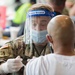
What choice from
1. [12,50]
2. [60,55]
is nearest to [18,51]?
[12,50]

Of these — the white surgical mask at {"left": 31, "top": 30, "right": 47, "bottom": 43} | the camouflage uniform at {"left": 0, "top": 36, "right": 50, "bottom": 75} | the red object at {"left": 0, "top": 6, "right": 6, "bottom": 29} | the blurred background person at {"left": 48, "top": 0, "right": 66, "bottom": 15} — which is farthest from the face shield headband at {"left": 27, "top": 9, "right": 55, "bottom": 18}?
the red object at {"left": 0, "top": 6, "right": 6, "bottom": 29}

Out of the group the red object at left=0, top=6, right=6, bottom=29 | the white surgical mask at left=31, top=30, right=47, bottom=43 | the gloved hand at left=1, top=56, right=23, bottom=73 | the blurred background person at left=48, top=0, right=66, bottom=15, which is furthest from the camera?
the red object at left=0, top=6, right=6, bottom=29

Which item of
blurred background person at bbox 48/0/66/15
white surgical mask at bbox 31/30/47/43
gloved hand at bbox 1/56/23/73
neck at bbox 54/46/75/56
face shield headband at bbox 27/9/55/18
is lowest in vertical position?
gloved hand at bbox 1/56/23/73

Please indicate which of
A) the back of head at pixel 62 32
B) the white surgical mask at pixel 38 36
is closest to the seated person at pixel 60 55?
the back of head at pixel 62 32

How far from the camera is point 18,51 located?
6.05 ft

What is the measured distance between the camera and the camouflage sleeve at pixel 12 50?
181 cm

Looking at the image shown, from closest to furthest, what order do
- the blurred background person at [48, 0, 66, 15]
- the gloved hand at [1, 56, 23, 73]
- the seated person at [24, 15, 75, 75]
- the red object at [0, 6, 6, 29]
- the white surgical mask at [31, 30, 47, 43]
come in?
the seated person at [24, 15, 75, 75] → the gloved hand at [1, 56, 23, 73] → the white surgical mask at [31, 30, 47, 43] → the blurred background person at [48, 0, 66, 15] → the red object at [0, 6, 6, 29]

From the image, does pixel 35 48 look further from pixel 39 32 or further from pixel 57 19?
pixel 57 19

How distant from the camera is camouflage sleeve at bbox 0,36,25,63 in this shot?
1811 millimetres

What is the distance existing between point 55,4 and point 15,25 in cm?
190

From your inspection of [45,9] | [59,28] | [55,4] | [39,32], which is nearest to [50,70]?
[59,28]

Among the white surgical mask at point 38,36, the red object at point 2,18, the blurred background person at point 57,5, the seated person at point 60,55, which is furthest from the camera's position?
the red object at point 2,18

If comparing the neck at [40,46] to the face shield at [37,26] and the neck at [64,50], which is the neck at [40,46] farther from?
the neck at [64,50]

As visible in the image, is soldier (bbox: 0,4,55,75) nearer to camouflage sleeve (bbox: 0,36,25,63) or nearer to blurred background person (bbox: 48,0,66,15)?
camouflage sleeve (bbox: 0,36,25,63)
